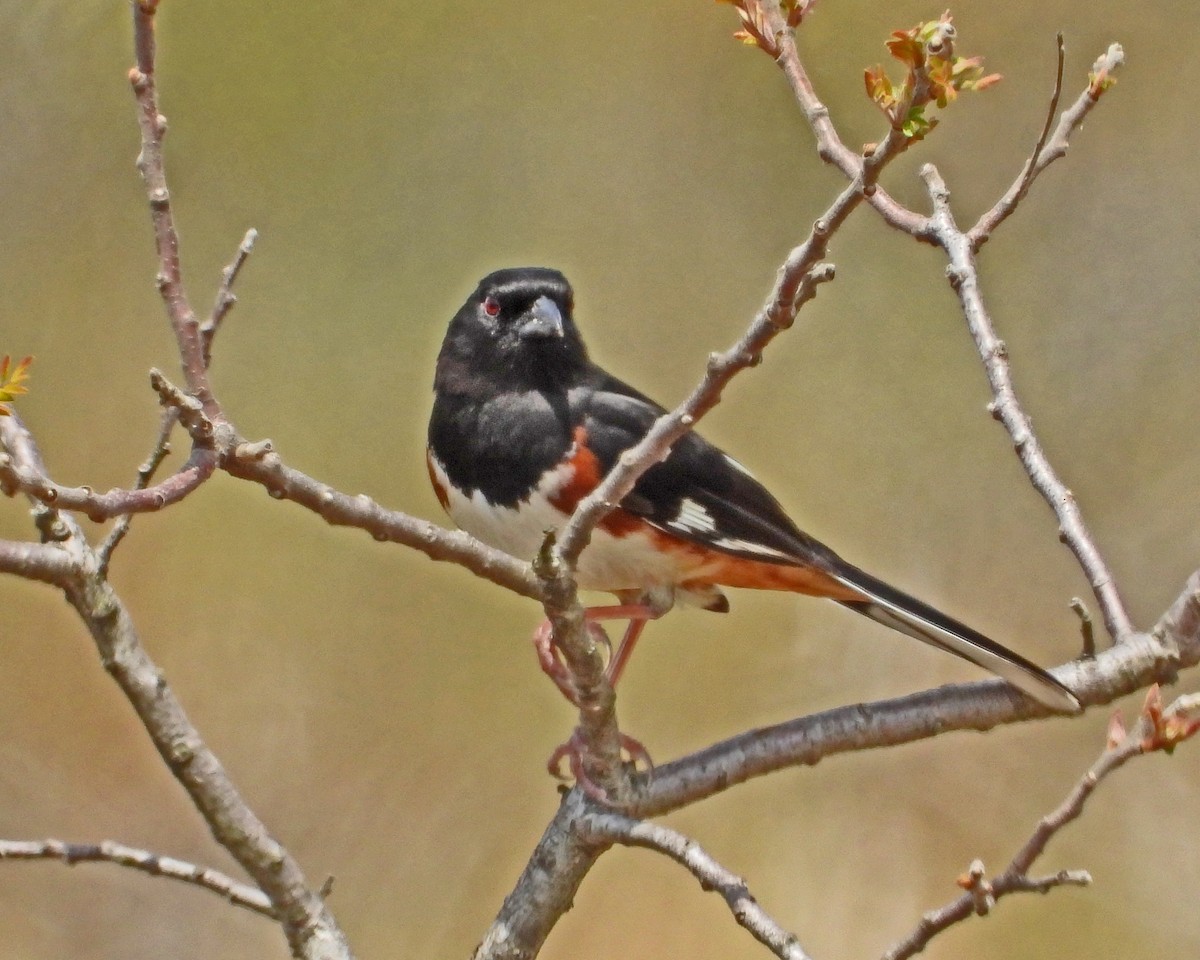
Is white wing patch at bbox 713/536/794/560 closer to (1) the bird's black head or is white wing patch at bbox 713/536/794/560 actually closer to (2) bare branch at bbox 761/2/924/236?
(1) the bird's black head

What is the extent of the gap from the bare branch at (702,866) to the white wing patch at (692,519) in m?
0.56

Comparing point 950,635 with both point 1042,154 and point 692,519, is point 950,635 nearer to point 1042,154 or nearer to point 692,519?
point 692,519

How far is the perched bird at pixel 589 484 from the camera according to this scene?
2.06 meters

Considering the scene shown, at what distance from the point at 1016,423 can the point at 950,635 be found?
0.32 meters

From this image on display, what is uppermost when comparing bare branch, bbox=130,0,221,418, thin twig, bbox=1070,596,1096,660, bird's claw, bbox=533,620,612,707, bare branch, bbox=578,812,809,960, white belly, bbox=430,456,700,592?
white belly, bbox=430,456,700,592

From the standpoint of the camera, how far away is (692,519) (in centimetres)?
215

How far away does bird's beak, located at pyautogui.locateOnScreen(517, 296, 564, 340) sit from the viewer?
84.8 inches

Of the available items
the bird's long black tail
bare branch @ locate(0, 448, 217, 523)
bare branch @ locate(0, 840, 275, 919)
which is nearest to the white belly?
the bird's long black tail

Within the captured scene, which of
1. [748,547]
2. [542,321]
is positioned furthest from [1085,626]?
[542,321]

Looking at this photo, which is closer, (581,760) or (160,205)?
(160,205)

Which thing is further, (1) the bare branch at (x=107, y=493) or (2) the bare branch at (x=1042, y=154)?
(2) the bare branch at (x=1042, y=154)

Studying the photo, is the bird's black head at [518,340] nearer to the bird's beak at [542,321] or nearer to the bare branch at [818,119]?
the bird's beak at [542,321]

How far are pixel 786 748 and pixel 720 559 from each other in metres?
Result: 0.47

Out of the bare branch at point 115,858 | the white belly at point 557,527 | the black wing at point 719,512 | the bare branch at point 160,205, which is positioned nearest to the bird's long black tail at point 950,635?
the black wing at point 719,512
